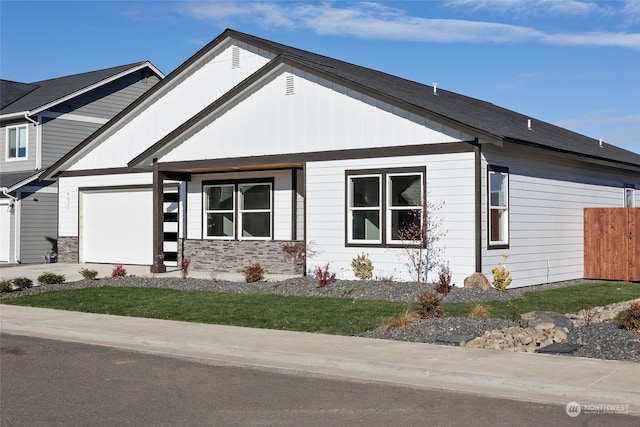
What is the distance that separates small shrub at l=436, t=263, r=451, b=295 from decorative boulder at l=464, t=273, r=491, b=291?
0.45m

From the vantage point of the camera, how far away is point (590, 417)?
718 centimetres

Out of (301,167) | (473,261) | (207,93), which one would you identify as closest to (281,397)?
(473,261)

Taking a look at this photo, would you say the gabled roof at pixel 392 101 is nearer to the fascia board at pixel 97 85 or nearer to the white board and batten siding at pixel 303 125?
the white board and batten siding at pixel 303 125

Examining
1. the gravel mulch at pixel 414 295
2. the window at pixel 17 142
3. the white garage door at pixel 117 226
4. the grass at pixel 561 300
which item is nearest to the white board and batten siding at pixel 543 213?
the gravel mulch at pixel 414 295

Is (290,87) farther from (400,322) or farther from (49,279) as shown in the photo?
(400,322)

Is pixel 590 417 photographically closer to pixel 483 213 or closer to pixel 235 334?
pixel 235 334

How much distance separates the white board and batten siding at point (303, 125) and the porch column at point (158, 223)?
606 mm

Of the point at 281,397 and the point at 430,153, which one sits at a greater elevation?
the point at 430,153

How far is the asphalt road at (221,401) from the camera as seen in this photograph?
7.09 meters

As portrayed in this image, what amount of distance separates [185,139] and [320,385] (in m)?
15.2

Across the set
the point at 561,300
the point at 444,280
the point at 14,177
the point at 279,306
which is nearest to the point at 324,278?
the point at 279,306

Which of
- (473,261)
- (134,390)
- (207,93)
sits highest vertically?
(207,93)

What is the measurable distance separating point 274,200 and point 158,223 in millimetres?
3669

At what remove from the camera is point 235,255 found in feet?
74.4
